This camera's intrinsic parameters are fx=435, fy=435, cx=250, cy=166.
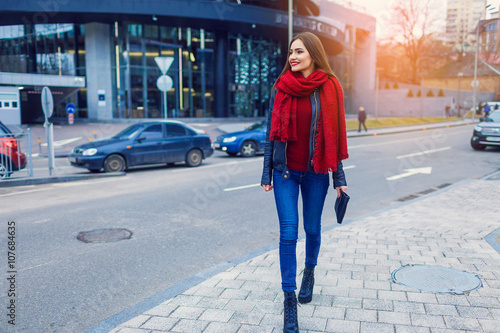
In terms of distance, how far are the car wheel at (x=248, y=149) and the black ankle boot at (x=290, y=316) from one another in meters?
13.8

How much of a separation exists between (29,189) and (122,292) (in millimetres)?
6933

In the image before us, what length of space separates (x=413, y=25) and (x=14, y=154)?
2529 inches

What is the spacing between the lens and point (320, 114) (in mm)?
3213

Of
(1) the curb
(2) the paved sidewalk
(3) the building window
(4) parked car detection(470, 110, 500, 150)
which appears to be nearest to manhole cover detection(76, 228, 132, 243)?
(2) the paved sidewalk

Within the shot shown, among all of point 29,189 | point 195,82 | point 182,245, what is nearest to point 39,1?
point 195,82

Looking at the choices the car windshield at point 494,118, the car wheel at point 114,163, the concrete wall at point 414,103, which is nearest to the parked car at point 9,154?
the car wheel at point 114,163

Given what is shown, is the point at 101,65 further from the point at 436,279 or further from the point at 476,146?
the point at 436,279

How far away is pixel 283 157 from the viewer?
3.24 metres

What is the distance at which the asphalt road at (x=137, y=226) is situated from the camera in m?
3.95

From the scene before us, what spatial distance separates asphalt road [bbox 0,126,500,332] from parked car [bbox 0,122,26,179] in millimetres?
880

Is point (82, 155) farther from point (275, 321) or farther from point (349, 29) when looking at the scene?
point (349, 29)

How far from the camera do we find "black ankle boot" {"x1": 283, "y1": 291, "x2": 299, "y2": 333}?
2.96 meters

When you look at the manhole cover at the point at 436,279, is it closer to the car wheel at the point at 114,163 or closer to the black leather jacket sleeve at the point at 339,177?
the black leather jacket sleeve at the point at 339,177

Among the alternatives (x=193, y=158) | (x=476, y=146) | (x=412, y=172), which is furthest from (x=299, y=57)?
(x=476, y=146)
